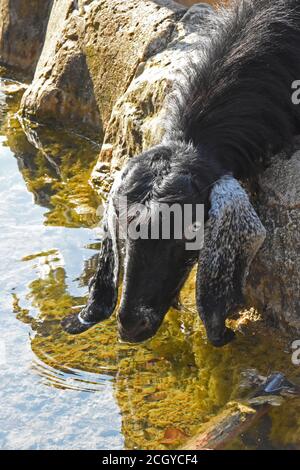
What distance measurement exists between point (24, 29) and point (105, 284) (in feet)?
15.8

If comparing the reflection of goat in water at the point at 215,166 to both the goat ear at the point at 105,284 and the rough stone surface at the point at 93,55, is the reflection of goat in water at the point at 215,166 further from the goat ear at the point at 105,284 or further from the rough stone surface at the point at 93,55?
the rough stone surface at the point at 93,55

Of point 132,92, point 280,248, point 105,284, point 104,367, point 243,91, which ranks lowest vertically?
point 104,367

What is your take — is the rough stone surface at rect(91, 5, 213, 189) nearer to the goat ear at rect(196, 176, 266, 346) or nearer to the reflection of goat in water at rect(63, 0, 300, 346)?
the reflection of goat in water at rect(63, 0, 300, 346)

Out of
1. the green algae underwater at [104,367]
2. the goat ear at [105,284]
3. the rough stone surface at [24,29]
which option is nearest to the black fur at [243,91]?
the goat ear at [105,284]

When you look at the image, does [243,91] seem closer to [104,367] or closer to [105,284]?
[105,284]

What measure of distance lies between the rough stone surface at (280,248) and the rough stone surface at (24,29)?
462 cm

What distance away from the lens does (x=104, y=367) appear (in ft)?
16.1

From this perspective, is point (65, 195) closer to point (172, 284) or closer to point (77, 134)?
point (77, 134)

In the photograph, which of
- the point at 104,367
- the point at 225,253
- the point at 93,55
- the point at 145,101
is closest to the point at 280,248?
the point at 225,253

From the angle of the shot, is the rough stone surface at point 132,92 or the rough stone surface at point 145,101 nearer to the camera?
the rough stone surface at point 132,92

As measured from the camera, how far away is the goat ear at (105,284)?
4.70m

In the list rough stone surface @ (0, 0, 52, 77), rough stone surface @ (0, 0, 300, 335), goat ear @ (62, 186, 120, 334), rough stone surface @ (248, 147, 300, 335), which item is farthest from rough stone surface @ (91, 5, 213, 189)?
rough stone surface @ (0, 0, 52, 77)

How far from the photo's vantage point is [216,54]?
493 centimetres
